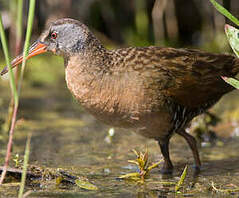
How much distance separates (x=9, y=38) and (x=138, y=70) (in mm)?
4903

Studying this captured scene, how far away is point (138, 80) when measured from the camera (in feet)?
14.8

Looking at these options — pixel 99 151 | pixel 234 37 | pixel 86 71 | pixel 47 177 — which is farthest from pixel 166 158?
pixel 234 37

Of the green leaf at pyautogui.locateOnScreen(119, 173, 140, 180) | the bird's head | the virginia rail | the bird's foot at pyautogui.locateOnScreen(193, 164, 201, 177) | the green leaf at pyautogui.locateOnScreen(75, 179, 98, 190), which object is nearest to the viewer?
the green leaf at pyautogui.locateOnScreen(75, 179, 98, 190)

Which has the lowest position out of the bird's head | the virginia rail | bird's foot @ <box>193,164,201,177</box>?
bird's foot @ <box>193,164,201,177</box>

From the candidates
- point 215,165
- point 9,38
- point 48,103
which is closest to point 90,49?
point 215,165

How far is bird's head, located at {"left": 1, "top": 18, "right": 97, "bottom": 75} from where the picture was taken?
4621 mm

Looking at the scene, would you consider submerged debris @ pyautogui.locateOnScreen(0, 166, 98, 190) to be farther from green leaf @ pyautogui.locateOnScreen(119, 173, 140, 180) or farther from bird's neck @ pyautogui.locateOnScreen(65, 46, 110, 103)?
bird's neck @ pyautogui.locateOnScreen(65, 46, 110, 103)

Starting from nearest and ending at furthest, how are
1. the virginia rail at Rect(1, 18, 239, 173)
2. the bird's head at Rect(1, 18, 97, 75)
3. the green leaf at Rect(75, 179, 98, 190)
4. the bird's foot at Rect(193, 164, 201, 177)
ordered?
the green leaf at Rect(75, 179, 98, 190)
the virginia rail at Rect(1, 18, 239, 173)
the bird's head at Rect(1, 18, 97, 75)
the bird's foot at Rect(193, 164, 201, 177)

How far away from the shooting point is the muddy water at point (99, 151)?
13.5ft

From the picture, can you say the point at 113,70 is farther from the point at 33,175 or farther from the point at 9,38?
the point at 9,38

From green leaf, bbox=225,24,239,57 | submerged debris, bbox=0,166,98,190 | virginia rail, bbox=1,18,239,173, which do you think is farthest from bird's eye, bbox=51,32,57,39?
green leaf, bbox=225,24,239,57

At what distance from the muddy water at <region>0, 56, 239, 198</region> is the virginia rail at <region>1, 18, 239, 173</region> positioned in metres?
0.41

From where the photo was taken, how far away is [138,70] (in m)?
4.57

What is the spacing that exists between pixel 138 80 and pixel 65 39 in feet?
2.36
